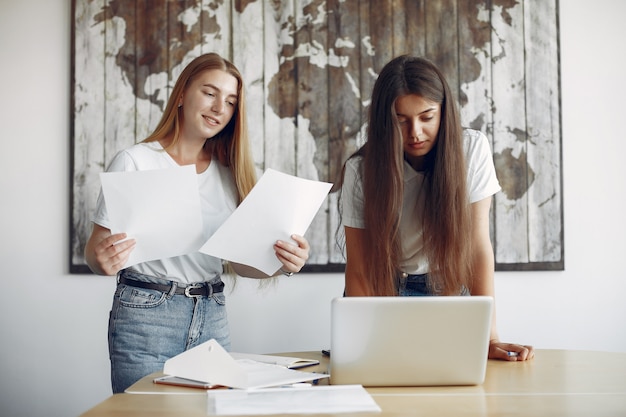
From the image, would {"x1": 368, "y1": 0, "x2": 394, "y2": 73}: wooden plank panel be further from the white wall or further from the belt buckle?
the belt buckle

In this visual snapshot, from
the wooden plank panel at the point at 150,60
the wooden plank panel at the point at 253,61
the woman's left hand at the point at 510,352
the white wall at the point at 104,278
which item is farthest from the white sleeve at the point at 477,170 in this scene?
the wooden plank panel at the point at 150,60

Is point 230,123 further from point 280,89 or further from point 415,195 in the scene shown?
point 280,89

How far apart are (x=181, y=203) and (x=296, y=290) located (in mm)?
1115

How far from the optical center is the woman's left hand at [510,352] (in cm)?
154

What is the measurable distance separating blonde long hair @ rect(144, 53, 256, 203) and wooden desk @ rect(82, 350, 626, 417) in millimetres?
722

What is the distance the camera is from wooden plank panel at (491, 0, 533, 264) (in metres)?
2.73

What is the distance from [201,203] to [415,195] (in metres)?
0.62

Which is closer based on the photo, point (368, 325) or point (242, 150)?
point (368, 325)

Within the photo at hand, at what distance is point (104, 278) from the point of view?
8.96 feet

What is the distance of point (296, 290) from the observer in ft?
8.90

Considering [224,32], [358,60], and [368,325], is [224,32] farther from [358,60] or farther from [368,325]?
[368,325]

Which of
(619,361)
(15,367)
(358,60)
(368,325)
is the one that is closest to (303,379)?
(368,325)

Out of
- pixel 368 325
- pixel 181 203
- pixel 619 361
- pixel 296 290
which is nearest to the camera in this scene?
pixel 368 325

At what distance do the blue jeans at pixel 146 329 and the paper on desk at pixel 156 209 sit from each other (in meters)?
0.15
